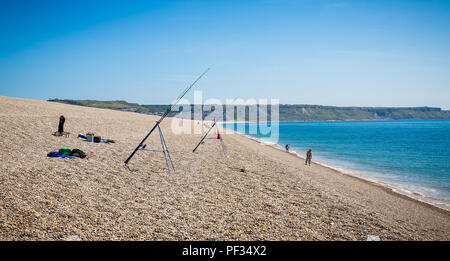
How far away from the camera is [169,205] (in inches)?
333

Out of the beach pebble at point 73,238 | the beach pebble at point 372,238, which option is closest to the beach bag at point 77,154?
the beach pebble at point 73,238

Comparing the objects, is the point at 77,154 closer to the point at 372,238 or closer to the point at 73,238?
the point at 73,238

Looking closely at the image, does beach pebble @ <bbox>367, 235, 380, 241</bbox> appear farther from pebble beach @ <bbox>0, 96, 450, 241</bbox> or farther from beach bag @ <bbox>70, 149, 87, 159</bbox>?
beach bag @ <bbox>70, 149, 87, 159</bbox>

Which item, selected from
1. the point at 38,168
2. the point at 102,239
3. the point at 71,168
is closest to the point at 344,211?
Answer: the point at 102,239

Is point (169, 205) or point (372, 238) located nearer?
point (372, 238)

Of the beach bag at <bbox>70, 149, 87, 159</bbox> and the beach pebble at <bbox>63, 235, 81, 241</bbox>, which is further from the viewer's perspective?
the beach bag at <bbox>70, 149, 87, 159</bbox>

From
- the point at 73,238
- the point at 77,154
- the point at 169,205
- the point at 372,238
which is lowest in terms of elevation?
the point at 372,238

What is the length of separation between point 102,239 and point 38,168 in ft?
19.2

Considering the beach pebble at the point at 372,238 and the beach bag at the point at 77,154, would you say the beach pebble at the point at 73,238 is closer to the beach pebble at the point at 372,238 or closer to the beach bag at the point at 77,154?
the beach bag at the point at 77,154

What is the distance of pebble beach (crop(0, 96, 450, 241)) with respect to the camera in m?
6.40

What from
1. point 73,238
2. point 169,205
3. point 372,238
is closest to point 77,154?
point 169,205

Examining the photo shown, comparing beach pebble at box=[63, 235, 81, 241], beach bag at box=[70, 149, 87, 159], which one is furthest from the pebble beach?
beach bag at box=[70, 149, 87, 159]
